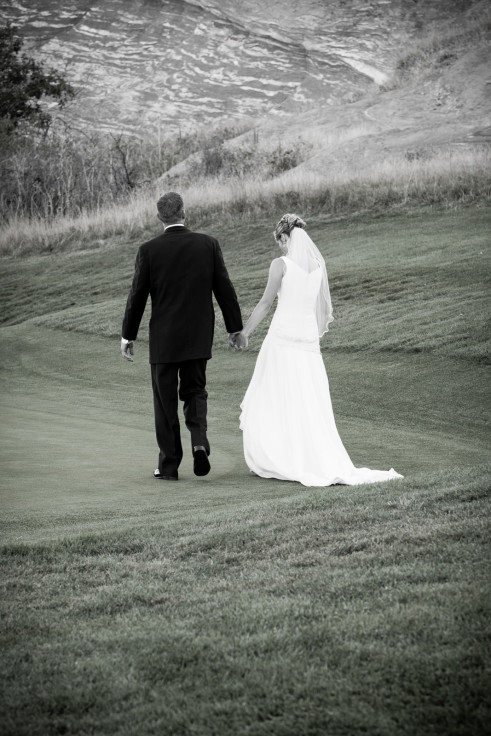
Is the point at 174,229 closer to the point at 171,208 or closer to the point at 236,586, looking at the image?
the point at 171,208

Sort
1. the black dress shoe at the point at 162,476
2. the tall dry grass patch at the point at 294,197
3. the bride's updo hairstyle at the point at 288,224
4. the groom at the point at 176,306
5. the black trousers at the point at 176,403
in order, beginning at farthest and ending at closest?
the tall dry grass patch at the point at 294,197, the bride's updo hairstyle at the point at 288,224, the groom at the point at 176,306, the black trousers at the point at 176,403, the black dress shoe at the point at 162,476

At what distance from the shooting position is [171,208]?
764 cm

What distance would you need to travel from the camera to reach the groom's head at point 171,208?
25.0ft

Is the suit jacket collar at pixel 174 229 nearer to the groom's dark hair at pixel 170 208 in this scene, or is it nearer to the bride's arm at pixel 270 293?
the groom's dark hair at pixel 170 208

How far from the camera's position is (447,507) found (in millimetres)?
5270

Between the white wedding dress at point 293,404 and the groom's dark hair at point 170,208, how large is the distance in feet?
3.40

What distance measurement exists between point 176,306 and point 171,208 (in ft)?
2.68

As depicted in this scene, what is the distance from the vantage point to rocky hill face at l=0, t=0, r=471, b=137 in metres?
59.3

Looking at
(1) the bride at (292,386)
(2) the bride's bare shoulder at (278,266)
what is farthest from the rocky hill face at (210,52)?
(2) the bride's bare shoulder at (278,266)

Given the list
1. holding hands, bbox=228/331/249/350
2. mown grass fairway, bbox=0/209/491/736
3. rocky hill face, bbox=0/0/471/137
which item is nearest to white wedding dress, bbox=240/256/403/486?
holding hands, bbox=228/331/249/350

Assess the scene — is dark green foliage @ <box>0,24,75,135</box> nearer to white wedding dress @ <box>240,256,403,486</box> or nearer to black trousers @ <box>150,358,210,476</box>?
white wedding dress @ <box>240,256,403,486</box>

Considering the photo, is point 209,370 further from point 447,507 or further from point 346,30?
point 346,30

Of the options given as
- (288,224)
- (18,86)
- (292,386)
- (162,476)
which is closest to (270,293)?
(288,224)

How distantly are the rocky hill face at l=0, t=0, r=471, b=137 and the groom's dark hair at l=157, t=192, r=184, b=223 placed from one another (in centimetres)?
5171
